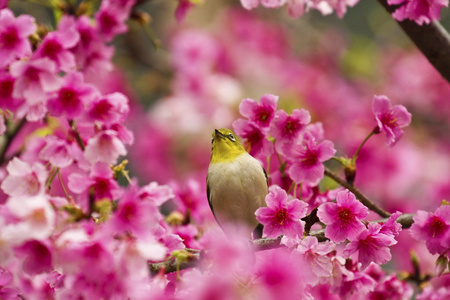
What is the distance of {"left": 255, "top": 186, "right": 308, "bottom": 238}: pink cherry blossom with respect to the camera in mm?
1071

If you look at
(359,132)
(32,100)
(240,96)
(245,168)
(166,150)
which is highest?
(32,100)

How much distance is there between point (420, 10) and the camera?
1.20 m

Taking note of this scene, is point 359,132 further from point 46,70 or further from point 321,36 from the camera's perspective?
point 46,70

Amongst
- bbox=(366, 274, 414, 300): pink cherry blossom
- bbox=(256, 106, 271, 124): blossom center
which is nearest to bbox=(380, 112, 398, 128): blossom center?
bbox=(256, 106, 271, 124): blossom center

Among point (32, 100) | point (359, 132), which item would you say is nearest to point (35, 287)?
point (32, 100)

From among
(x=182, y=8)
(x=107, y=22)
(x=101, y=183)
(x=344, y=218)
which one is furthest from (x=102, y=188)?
(x=182, y=8)

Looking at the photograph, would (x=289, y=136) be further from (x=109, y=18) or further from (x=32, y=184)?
(x=109, y=18)

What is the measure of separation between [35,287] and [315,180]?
0.60 m

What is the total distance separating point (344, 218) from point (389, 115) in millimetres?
294

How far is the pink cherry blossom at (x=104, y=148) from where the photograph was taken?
1.19 m

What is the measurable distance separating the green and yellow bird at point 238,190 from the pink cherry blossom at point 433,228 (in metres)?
0.34

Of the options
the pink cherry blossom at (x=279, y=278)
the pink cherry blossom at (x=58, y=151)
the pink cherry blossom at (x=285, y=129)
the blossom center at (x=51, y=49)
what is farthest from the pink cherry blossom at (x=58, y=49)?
the pink cherry blossom at (x=279, y=278)

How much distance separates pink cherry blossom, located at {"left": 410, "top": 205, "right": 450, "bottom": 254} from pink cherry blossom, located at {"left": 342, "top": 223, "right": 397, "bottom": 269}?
0.09 m

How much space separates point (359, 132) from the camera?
303 cm
